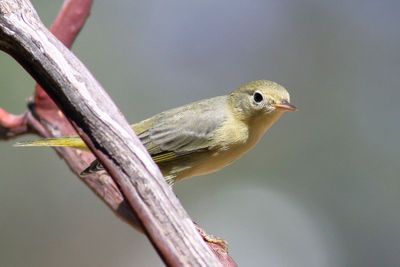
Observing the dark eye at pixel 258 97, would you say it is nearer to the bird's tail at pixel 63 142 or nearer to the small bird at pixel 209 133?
the small bird at pixel 209 133

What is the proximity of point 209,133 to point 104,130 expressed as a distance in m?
1.11

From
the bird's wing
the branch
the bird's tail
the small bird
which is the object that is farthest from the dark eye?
the branch

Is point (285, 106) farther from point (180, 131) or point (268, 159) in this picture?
point (268, 159)

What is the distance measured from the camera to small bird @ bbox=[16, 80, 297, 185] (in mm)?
2221

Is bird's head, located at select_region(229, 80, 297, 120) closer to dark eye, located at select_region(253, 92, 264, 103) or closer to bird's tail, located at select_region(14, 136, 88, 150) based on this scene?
dark eye, located at select_region(253, 92, 264, 103)

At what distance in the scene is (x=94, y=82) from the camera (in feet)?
4.04

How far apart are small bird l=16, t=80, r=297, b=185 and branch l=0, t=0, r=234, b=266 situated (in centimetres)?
100

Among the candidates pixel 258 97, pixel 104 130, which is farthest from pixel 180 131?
pixel 104 130

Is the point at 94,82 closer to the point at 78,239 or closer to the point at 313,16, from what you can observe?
the point at 78,239

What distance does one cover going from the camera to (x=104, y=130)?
3.87 feet

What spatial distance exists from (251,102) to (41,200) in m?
2.05

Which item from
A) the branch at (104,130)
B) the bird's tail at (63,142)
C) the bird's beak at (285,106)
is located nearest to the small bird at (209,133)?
the bird's beak at (285,106)

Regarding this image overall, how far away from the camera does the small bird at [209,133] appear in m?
2.22

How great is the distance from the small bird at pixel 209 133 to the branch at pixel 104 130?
1.00 metres
